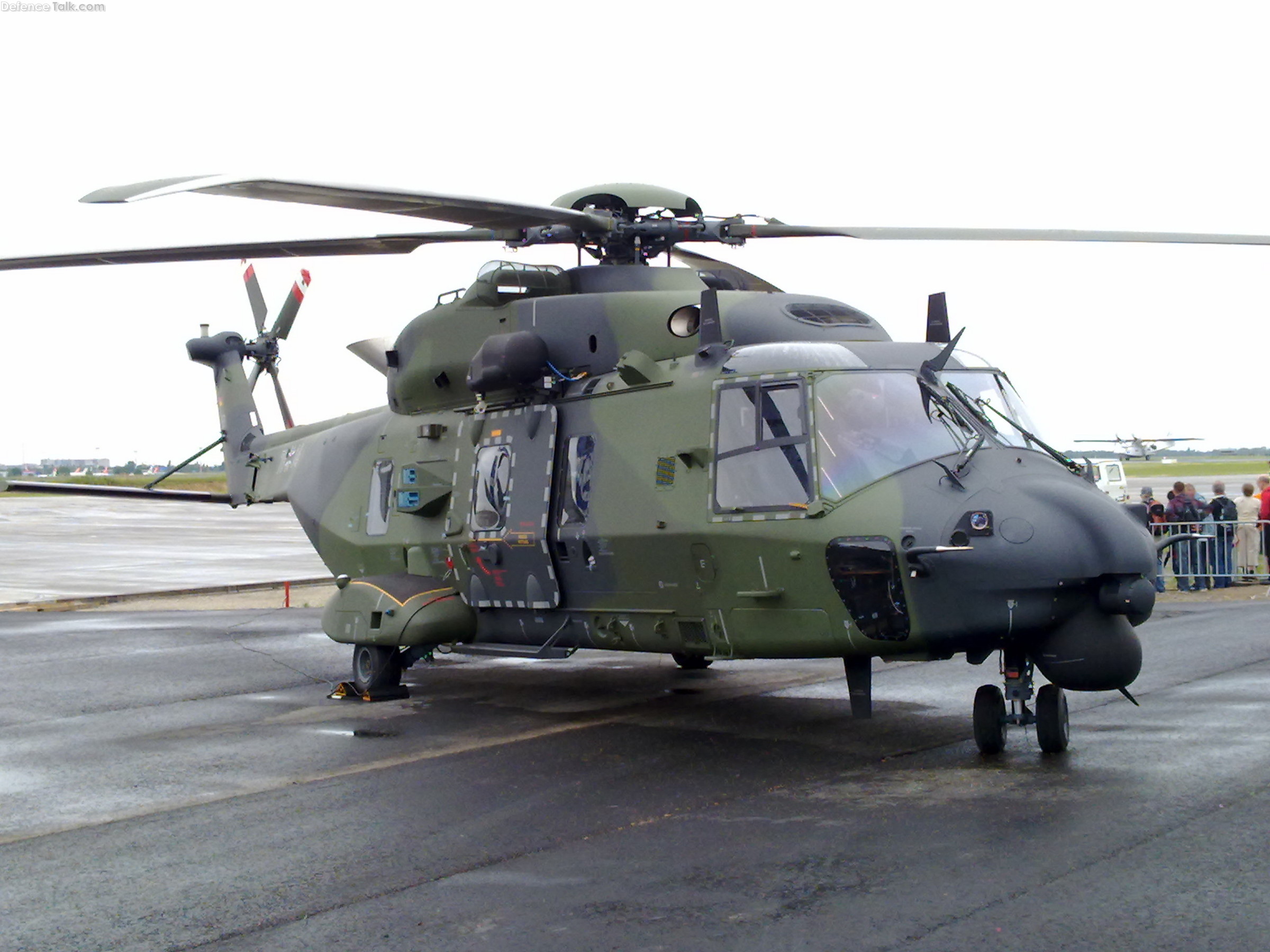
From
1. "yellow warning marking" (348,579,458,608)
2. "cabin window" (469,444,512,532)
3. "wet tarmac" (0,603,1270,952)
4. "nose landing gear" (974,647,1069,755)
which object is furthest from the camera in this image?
"yellow warning marking" (348,579,458,608)

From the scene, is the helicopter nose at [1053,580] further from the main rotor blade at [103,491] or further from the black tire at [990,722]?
the main rotor blade at [103,491]

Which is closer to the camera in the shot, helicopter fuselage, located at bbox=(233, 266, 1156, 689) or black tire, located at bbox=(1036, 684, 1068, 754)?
helicopter fuselage, located at bbox=(233, 266, 1156, 689)

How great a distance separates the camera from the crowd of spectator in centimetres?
1942

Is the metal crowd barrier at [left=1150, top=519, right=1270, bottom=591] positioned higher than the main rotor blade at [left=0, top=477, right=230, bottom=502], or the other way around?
the main rotor blade at [left=0, top=477, right=230, bottom=502]

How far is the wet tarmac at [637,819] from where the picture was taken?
5.28m

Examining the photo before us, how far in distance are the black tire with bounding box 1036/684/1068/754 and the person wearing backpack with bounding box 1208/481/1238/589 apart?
1212 centimetres

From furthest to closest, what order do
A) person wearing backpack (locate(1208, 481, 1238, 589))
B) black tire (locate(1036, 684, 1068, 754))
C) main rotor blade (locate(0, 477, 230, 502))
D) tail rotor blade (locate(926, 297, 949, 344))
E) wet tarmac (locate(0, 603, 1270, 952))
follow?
person wearing backpack (locate(1208, 481, 1238, 589)), main rotor blade (locate(0, 477, 230, 502)), tail rotor blade (locate(926, 297, 949, 344)), black tire (locate(1036, 684, 1068, 754)), wet tarmac (locate(0, 603, 1270, 952))

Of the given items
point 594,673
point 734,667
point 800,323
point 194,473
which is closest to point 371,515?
point 594,673

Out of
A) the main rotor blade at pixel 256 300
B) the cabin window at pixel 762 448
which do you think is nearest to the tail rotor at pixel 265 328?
the main rotor blade at pixel 256 300

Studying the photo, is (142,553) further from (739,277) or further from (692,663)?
(739,277)

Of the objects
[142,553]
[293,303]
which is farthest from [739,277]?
[142,553]

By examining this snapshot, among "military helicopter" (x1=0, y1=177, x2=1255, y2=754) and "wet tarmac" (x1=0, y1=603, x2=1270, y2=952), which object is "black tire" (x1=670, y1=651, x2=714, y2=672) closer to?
"military helicopter" (x1=0, y1=177, x2=1255, y2=754)

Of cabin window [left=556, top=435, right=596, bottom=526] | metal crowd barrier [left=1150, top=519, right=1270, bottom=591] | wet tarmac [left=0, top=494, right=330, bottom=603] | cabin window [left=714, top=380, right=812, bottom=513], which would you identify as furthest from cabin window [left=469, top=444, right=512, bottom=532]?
wet tarmac [left=0, top=494, right=330, bottom=603]

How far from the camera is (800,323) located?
967 centimetres
